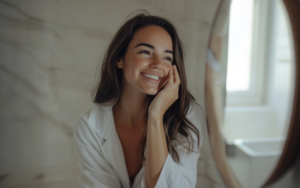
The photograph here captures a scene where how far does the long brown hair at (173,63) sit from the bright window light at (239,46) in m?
0.45

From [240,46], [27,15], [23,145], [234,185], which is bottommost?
[23,145]

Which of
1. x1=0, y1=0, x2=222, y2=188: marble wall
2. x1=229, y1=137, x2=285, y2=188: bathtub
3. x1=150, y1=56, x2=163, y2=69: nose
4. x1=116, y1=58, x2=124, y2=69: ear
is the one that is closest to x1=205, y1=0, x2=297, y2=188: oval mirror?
x1=229, y1=137, x2=285, y2=188: bathtub

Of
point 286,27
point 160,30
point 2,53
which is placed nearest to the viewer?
point 286,27

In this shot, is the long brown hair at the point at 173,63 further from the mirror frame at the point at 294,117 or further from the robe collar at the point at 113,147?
the mirror frame at the point at 294,117

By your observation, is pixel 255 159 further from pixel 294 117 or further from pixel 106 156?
pixel 106 156

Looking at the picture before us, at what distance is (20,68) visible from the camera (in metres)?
0.88

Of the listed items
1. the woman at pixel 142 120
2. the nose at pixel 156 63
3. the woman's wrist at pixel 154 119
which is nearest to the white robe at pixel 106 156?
the woman at pixel 142 120

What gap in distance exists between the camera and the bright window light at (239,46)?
7.6 inches

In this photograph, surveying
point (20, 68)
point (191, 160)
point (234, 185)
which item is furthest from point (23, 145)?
point (234, 185)

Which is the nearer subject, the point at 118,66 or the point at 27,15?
the point at 118,66

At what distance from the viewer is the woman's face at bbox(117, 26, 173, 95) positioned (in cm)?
61

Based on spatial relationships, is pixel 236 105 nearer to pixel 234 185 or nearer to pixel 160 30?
pixel 234 185

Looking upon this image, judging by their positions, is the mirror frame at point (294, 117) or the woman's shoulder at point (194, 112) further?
the woman's shoulder at point (194, 112)

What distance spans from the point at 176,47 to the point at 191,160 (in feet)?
1.18
